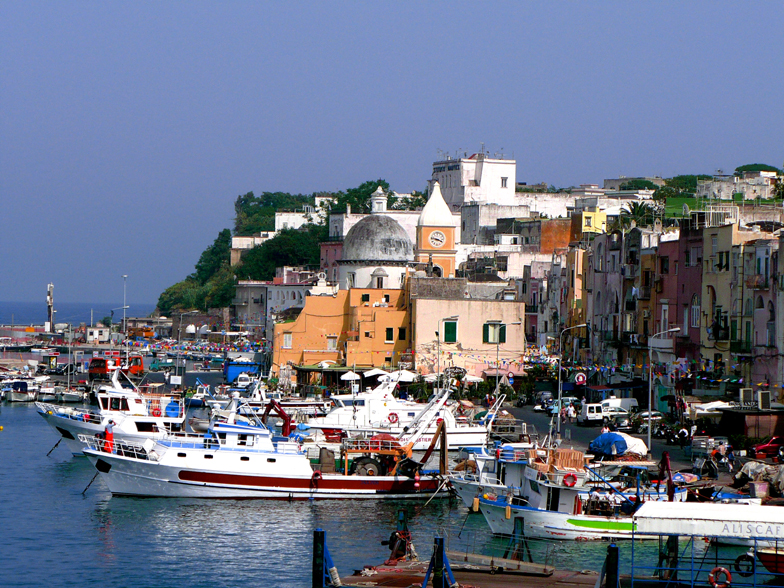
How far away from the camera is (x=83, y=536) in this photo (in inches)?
1672

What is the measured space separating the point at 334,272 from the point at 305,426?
6841 centimetres

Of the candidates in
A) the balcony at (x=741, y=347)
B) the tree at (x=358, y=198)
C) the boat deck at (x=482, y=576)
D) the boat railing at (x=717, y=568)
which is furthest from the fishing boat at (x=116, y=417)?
the tree at (x=358, y=198)

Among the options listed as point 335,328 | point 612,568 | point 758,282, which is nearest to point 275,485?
point 612,568

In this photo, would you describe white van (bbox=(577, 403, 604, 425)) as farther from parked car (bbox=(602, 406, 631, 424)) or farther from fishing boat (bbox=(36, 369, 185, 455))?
fishing boat (bbox=(36, 369, 185, 455))

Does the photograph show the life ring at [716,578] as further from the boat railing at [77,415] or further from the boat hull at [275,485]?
the boat railing at [77,415]

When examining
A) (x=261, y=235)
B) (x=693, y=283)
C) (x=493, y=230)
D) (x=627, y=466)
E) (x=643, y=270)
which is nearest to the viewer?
(x=627, y=466)

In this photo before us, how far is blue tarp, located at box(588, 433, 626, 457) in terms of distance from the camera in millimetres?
45781

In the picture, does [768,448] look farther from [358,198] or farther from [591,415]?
[358,198]

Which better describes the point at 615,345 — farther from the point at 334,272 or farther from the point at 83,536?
the point at 334,272

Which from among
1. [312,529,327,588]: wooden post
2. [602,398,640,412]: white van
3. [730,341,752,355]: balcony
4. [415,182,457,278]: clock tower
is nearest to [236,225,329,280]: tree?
[415,182,457,278]: clock tower

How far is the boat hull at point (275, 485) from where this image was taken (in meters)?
48.3

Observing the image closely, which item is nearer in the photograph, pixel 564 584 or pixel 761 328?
pixel 564 584

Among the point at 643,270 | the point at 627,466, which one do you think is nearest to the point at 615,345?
the point at 643,270

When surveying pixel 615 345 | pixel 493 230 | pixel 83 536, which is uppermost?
pixel 493 230
